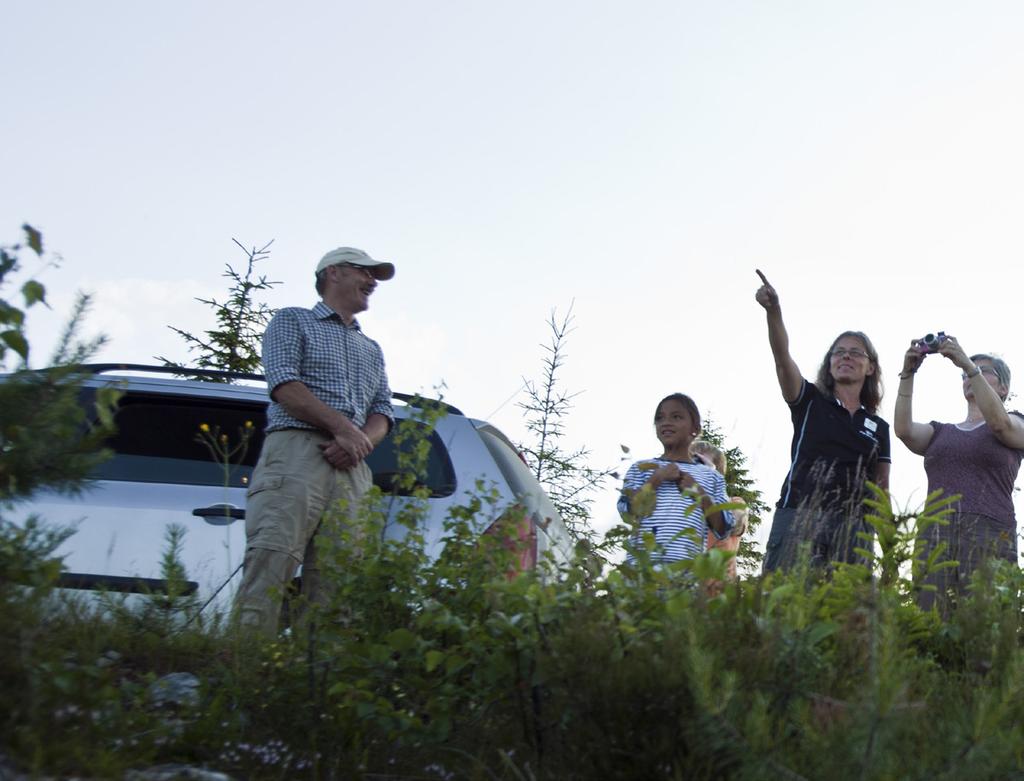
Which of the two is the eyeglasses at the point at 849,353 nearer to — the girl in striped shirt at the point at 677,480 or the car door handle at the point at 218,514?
the girl in striped shirt at the point at 677,480

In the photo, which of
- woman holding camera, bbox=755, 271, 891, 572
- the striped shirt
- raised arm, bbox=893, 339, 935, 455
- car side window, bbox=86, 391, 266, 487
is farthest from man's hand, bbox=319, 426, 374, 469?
raised arm, bbox=893, 339, 935, 455

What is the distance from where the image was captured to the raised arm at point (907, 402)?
259 inches

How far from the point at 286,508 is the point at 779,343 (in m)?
2.67

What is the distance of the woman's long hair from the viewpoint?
21.2 ft

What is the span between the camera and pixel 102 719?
2875mm

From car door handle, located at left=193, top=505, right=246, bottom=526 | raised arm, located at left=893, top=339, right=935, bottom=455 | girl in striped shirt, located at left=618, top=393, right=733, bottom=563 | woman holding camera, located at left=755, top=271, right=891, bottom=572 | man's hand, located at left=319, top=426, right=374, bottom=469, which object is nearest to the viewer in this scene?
man's hand, located at left=319, top=426, right=374, bottom=469

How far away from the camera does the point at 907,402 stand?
658 cm

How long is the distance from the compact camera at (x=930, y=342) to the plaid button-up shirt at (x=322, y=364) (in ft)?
9.72

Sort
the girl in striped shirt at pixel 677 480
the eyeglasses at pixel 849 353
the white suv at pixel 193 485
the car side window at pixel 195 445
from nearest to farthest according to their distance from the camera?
the white suv at pixel 193 485 < the car side window at pixel 195 445 < the girl in striped shirt at pixel 677 480 < the eyeglasses at pixel 849 353

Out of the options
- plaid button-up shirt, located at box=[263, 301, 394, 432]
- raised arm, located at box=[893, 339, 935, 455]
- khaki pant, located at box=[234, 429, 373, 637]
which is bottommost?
khaki pant, located at box=[234, 429, 373, 637]

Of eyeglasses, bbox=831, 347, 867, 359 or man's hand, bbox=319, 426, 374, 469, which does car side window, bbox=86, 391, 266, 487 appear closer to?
man's hand, bbox=319, 426, 374, 469

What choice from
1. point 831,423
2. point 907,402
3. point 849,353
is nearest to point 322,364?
point 831,423

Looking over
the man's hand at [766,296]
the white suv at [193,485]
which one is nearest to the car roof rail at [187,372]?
the white suv at [193,485]

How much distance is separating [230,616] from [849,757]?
2697 millimetres
